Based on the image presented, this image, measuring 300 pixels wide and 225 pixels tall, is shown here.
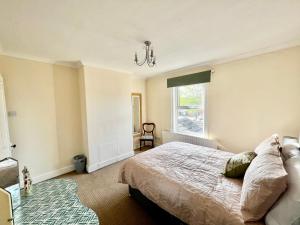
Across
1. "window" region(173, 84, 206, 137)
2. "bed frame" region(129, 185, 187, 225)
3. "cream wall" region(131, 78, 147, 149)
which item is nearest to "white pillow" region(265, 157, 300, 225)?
"bed frame" region(129, 185, 187, 225)

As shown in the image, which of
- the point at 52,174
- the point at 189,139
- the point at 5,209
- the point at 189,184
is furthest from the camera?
the point at 189,139

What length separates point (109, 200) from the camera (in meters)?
2.23

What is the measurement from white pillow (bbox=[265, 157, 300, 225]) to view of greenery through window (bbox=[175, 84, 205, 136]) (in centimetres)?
250

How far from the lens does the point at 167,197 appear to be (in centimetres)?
156

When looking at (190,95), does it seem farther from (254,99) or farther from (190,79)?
(254,99)

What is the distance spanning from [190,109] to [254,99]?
143cm

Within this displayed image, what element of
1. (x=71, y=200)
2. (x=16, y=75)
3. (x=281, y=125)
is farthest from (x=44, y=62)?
(x=281, y=125)

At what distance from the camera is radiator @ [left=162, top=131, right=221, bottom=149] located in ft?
10.6

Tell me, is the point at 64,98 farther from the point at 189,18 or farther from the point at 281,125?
the point at 281,125

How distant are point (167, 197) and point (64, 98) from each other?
2.78 meters

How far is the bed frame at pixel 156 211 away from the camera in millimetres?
1607

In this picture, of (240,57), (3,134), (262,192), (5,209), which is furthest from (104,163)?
(240,57)

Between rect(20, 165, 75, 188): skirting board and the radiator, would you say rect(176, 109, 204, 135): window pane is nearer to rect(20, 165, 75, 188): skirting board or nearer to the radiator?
the radiator

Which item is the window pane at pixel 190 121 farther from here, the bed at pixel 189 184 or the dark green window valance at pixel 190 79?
the bed at pixel 189 184
